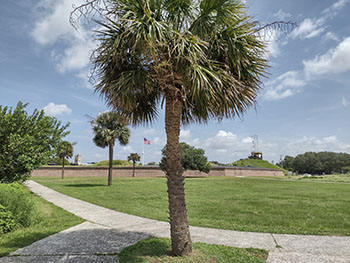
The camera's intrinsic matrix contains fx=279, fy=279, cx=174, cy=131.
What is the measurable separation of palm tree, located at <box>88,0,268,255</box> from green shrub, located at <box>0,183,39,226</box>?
15.5 feet

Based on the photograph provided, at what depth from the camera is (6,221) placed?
7535 millimetres

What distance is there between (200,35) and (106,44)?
1.80m

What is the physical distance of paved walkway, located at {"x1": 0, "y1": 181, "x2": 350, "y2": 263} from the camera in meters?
5.43

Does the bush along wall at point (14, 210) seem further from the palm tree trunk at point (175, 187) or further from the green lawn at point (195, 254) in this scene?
the palm tree trunk at point (175, 187)

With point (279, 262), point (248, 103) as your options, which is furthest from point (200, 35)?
point (279, 262)

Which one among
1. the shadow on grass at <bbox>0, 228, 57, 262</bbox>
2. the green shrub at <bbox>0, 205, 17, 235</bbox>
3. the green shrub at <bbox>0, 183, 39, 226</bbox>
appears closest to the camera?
the shadow on grass at <bbox>0, 228, 57, 262</bbox>

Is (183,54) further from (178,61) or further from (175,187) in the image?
(175,187)

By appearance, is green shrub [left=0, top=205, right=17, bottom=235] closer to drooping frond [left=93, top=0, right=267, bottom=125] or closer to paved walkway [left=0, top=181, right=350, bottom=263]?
paved walkway [left=0, top=181, right=350, bottom=263]

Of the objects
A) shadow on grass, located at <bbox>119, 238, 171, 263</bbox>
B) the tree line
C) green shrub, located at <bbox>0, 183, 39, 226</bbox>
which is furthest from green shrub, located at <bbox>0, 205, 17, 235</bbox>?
the tree line

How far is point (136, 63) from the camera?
218 inches

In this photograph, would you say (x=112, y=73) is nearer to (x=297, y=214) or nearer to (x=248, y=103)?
(x=248, y=103)

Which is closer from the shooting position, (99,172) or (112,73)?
(112,73)

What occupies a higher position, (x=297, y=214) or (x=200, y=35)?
(x=200, y=35)

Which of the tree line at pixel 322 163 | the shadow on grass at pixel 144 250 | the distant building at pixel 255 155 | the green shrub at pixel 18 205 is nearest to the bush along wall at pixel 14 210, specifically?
the green shrub at pixel 18 205
